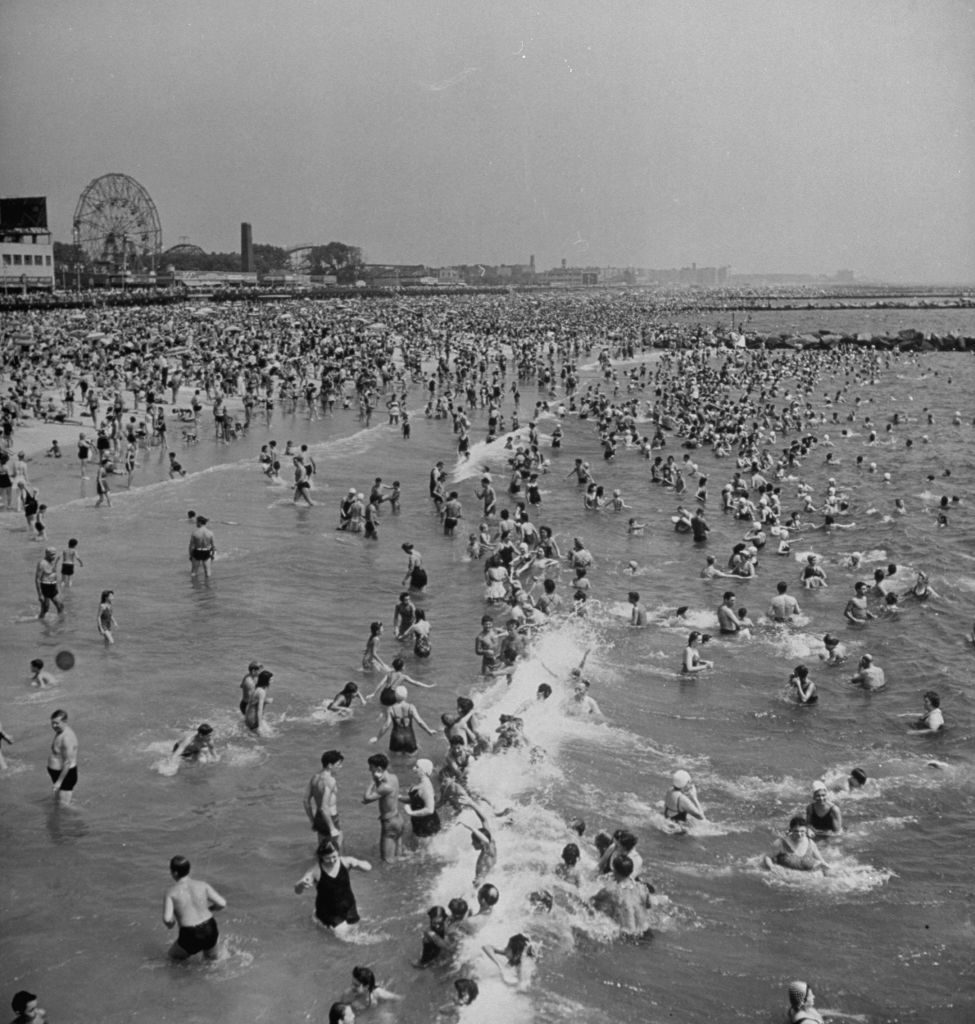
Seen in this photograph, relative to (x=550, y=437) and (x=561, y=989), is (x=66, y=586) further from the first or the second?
(x=550, y=437)

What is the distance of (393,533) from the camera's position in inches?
900

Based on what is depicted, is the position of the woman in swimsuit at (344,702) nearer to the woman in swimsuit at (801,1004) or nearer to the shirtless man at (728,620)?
the woman in swimsuit at (801,1004)

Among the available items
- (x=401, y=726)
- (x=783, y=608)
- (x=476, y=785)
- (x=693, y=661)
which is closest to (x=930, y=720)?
(x=693, y=661)

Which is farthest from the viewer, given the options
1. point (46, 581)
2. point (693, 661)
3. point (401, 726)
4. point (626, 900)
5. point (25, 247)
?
point (25, 247)

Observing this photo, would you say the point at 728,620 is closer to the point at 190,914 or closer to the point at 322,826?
the point at 322,826

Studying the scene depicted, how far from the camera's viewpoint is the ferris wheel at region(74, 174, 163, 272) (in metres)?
106

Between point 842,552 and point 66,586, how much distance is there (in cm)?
1700

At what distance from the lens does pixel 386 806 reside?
30.2 feet

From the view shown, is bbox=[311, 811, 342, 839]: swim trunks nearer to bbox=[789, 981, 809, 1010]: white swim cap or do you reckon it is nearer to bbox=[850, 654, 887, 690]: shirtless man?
bbox=[789, 981, 809, 1010]: white swim cap

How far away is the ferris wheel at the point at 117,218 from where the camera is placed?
106 meters

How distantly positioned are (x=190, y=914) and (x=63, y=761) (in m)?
3.11

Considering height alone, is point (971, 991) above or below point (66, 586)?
below

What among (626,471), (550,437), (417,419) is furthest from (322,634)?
(417,419)

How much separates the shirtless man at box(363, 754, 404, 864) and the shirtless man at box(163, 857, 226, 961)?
1892 millimetres
